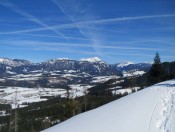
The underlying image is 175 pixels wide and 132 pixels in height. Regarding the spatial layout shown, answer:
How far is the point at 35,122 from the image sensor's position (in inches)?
4665

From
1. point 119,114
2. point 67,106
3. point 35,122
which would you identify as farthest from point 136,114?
point 35,122

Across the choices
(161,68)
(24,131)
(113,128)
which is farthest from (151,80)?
(113,128)

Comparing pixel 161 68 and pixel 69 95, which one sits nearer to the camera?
pixel 69 95

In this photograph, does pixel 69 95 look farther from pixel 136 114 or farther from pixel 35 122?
pixel 35 122

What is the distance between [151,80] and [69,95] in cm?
3046

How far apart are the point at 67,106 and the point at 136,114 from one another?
1509 inches

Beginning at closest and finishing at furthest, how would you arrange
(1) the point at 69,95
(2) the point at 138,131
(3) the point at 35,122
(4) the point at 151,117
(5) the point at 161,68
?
(2) the point at 138,131 < (4) the point at 151,117 < (1) the point at 69,95 < (5) the point at 161,68 < (3) the point at 35,122

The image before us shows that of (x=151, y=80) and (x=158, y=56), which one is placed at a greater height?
(x=158, y=56)

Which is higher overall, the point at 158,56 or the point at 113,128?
the point at 158,56

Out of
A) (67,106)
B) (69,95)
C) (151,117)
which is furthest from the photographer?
(69,95)

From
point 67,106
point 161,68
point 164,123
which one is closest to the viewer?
point 164,123

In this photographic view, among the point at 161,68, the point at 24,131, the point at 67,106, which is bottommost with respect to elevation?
the point at 24,131

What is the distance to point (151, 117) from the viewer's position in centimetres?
1573

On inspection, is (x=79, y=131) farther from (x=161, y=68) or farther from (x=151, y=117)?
(x=161, y=68)
